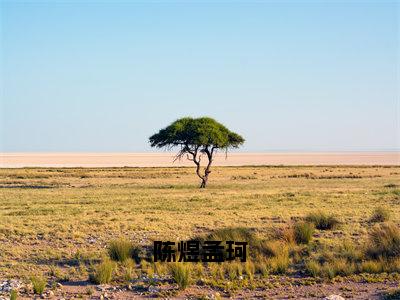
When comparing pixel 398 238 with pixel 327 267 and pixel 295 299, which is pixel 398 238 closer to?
pixel 327 267

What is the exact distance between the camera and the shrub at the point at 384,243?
15141mm

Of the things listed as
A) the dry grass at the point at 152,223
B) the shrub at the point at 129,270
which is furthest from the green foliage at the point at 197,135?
the shrub at the point at 129,270

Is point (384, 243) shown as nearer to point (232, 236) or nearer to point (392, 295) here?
point (392, 295)

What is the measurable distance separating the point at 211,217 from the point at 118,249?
9349 millimetres

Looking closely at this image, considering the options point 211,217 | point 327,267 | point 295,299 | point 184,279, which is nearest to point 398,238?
point 327,267

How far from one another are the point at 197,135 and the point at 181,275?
40.5 m

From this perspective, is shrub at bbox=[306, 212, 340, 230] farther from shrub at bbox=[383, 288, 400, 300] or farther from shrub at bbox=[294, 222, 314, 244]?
shrub at bbox=[383, 288, 400, 300]

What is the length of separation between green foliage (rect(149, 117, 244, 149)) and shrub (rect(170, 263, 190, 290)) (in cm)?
3903

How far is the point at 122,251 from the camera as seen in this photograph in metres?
15.6

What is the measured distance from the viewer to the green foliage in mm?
53281

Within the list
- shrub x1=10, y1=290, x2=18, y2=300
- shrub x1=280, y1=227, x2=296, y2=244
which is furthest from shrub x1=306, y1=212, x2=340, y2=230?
shrub x1=10, y1=290, x2=18, y2=300

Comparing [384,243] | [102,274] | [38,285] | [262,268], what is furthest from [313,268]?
[38,285]

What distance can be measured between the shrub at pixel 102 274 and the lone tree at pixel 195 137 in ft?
126

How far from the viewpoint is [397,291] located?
12.0m
